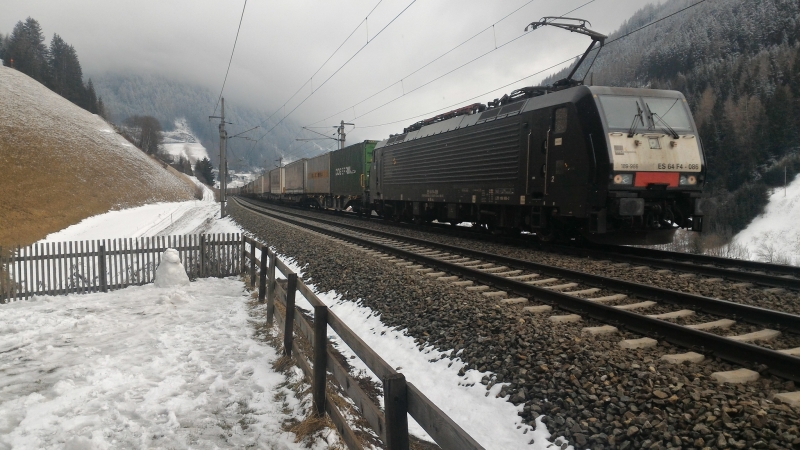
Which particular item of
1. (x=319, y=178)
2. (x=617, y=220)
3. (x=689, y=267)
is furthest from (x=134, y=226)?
(x=689, y=267)

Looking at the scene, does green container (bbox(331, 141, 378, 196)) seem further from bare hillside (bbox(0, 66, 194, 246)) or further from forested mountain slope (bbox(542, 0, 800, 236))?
forested mountain slope (bbox(542, 0, 800, 236))

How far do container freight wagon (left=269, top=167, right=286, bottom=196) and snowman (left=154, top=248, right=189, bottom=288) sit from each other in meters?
35.3

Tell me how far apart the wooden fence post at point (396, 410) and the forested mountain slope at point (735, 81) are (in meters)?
59.8

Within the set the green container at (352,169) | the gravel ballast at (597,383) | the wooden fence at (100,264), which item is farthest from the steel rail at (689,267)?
the green container at (352,169)

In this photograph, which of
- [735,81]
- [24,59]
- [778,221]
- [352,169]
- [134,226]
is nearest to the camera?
[352,169]

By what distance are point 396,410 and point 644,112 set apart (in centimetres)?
953

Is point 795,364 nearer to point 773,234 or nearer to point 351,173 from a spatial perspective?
point 351,173

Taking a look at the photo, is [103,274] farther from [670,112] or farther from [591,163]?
[670,112]

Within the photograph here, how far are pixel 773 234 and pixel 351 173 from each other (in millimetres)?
49786

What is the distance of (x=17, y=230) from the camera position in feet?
97.1

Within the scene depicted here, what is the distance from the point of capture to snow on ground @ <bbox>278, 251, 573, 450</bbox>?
3.59 m

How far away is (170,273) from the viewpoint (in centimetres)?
1049

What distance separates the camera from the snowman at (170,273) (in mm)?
10414

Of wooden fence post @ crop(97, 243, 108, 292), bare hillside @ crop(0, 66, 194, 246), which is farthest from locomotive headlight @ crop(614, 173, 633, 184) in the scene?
bare hillside @ crop(0, 66, 194, 246)
